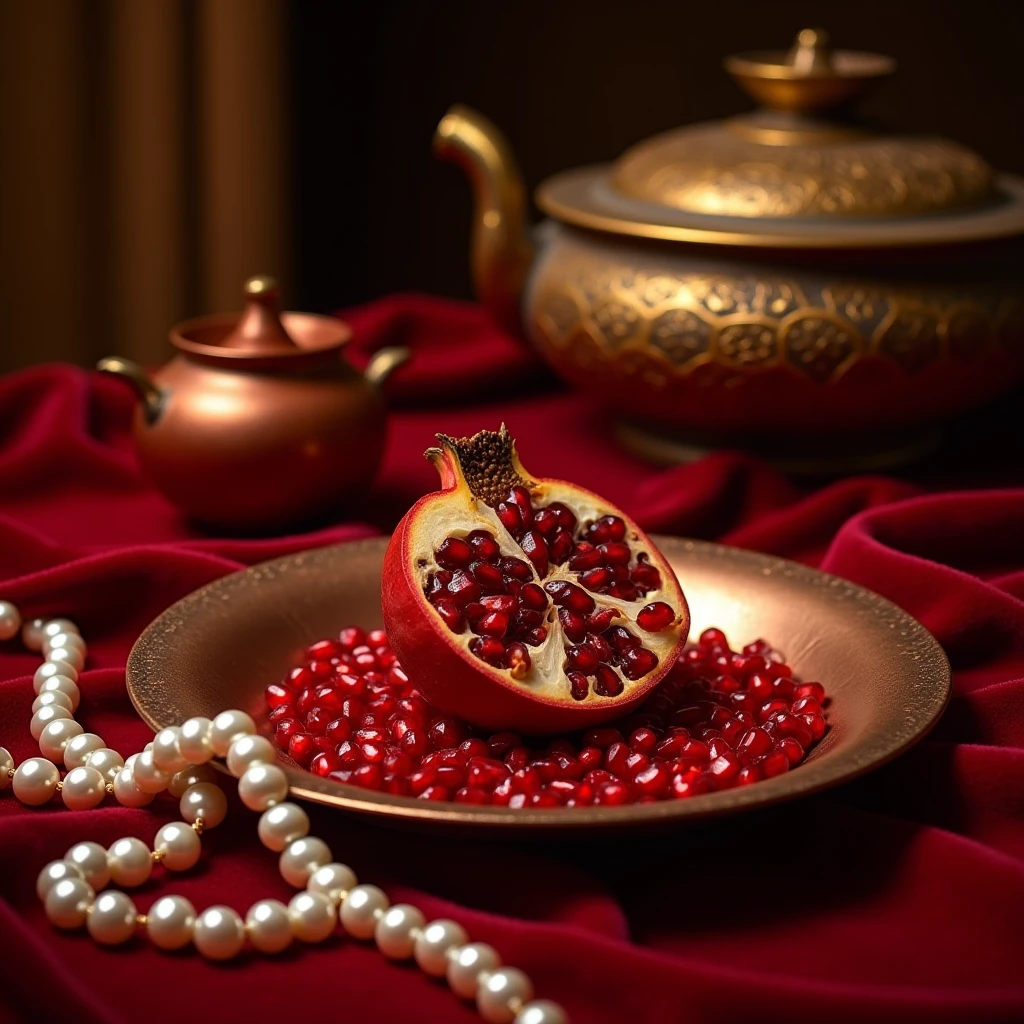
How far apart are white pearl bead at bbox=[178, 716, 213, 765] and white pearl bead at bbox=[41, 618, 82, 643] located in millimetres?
299

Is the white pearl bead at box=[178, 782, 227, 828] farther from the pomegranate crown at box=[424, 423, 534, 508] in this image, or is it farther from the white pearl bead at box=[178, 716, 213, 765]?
the pomegranate crown at box=[424, 423, 534, 508]

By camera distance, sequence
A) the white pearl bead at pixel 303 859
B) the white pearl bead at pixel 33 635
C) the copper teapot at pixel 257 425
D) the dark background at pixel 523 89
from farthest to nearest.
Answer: the dark background at pixel 523 89
the copper teapot at pixel 257 425
the white pearl bead at pixel 33 635
the white pearl bead at pixel 303 859

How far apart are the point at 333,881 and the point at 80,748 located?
8.3 inches

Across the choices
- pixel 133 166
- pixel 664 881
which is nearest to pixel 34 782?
pixel 664 881

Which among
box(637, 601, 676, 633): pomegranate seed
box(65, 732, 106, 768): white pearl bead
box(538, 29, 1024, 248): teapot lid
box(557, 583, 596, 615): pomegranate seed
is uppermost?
box(538, 29, 1024, 248): teapot lid

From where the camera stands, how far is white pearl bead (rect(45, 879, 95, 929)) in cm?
66

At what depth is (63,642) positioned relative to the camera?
0.96 metres

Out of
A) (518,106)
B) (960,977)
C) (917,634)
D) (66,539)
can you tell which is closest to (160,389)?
(66,539)

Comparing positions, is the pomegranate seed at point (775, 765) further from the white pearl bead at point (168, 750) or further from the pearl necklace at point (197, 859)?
the white pearl bead at point (168, 750)

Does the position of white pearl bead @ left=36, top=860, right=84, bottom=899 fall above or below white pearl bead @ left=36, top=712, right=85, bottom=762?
above

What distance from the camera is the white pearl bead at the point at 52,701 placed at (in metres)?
0.85

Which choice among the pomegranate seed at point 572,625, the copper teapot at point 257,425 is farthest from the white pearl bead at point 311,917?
the copper teapot at point 257,425

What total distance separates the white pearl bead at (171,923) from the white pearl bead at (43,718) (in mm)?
219

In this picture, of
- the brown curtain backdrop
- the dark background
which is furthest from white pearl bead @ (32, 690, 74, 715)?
the dark background
